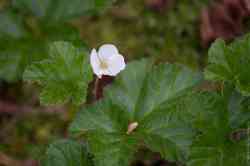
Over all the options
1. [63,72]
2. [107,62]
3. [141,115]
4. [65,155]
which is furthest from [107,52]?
[65,155]

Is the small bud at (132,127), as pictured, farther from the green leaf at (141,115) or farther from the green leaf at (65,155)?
the green leaf at (65,155)

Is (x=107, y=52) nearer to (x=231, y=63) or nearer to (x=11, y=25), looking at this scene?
(x=231, y=63)

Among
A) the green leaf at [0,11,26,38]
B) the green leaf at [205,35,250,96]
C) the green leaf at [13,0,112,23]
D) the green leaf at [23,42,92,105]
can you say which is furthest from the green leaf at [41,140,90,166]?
the green leaf at [0,11,26,38]

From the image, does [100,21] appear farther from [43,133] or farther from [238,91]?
[238,91]

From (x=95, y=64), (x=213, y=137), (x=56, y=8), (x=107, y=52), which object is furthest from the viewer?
(x=56, y=8)

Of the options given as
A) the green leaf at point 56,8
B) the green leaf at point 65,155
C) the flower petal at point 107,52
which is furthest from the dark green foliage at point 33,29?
the green leaf at point 65,155

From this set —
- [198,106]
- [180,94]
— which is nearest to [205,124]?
[198,106]
